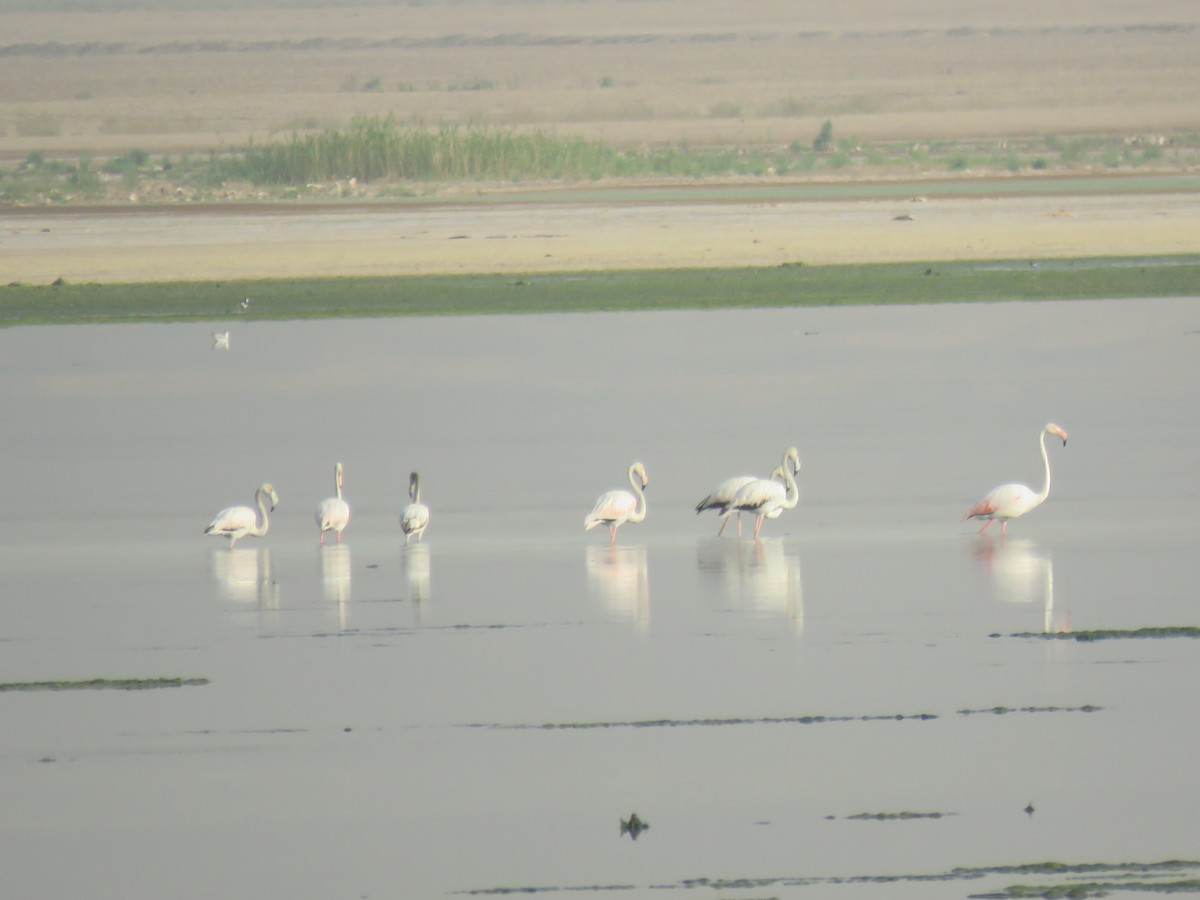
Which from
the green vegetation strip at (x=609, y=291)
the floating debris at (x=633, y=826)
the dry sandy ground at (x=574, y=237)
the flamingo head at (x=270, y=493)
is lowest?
the floating debris at (x=633, y=826)

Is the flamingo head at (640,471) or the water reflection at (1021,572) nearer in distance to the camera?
the water reflection at (1021,572)

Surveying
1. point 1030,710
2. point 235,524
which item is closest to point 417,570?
point 235,524

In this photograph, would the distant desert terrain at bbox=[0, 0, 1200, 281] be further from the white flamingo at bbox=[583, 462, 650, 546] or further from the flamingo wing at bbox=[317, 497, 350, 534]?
the white flamingo at bbox=[583, 462, 650, 546]

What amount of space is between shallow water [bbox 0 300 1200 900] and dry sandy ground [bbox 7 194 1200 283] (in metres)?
16.4

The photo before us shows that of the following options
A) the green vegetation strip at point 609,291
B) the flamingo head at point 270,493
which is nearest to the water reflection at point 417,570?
the flamingo head at point 270,493

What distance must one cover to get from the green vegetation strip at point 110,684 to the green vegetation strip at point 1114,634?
3859 millimetres

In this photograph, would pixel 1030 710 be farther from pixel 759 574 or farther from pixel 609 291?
pixel 609 291

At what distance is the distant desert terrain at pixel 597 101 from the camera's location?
40812mm

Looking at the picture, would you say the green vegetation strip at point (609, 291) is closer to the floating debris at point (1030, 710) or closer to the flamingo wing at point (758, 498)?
the flamingo wing at point (758, 498)

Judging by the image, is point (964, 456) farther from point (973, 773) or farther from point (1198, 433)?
point (973, 773)

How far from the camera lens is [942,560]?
12.9m

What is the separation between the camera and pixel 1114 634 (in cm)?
1055

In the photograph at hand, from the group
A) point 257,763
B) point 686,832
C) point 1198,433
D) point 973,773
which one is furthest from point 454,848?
point 1198,433

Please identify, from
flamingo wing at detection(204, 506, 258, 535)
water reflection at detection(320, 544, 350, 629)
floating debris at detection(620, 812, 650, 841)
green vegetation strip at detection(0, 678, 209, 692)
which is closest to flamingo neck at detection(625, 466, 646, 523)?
water reflection at detection(320, 544, 350, 629)
